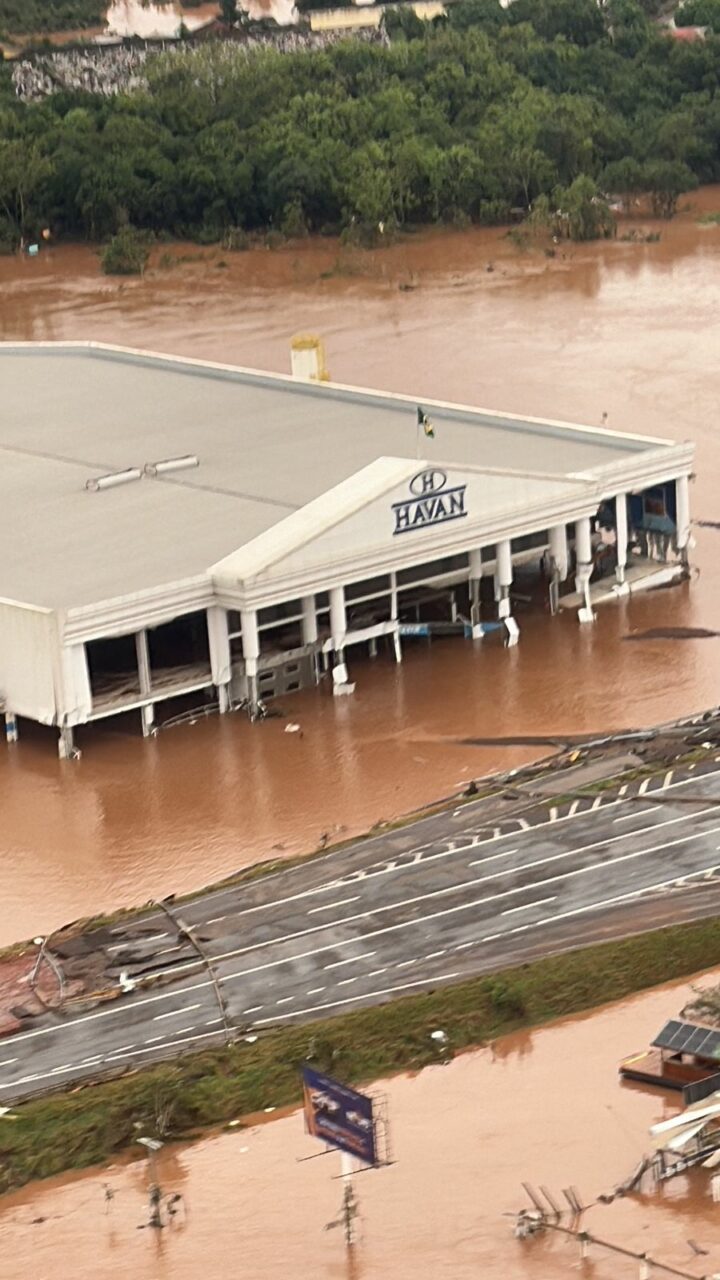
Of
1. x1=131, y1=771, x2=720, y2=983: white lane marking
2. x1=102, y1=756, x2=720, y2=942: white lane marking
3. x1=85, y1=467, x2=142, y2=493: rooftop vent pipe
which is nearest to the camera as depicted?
x1=131, y1=771, x2=720, y2=983: white lane marking

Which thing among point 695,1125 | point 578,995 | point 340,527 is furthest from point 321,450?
point 695,1125

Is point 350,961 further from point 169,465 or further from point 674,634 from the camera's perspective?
point 169,465

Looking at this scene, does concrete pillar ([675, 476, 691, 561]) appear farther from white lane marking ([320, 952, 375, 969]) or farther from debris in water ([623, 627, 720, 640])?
white lane marking ([320, 952, 375, 969])

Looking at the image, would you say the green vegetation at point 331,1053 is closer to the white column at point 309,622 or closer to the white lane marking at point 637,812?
the white lane marking at point 637,812

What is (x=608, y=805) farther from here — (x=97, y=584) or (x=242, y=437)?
(x=242, y=437)

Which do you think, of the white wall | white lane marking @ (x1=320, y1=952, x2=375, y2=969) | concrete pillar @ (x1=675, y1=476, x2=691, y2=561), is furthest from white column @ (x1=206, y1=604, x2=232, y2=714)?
white lane marking @ (x1=320, y1=952, x2=375, y2=969)

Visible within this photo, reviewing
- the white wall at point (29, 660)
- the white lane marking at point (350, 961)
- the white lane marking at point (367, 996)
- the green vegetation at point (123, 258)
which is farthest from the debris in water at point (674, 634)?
the green vegetation at point (123, 258)
